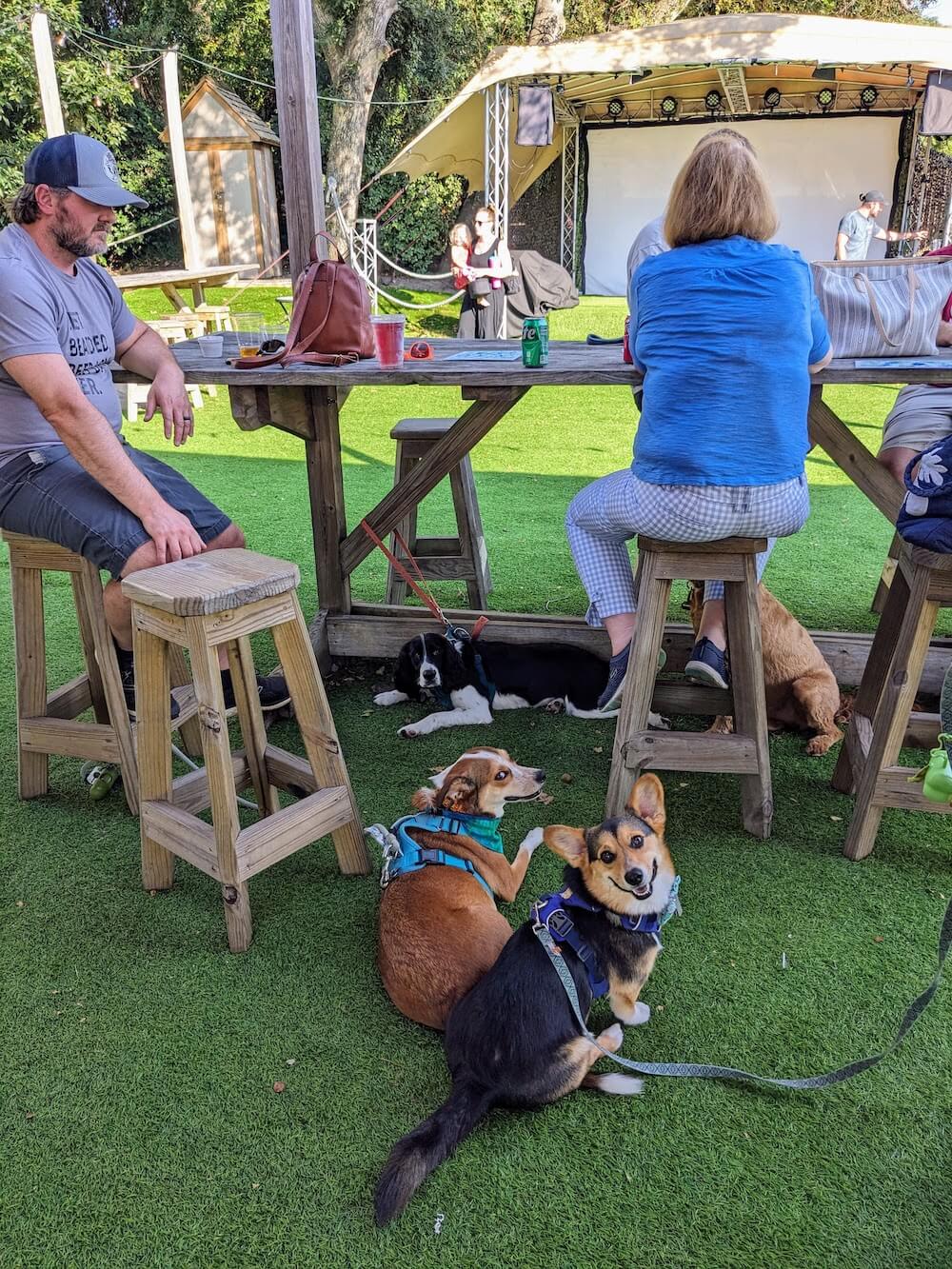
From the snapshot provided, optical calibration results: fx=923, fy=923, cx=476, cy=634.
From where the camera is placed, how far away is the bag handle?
3172mm

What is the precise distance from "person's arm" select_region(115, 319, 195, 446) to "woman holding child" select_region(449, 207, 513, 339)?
9100 millimetres

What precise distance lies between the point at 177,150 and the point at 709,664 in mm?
11803

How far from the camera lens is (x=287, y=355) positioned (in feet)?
11.6

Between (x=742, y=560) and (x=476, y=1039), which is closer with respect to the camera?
(x=476, y=1039)

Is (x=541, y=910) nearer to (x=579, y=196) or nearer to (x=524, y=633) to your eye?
(x=524, y=633)

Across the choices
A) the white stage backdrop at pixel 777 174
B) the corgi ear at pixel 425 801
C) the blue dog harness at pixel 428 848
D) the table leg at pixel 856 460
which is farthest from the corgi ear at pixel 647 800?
the white stage backdrop at pixel 777 174

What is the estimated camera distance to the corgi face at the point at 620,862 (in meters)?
2.09

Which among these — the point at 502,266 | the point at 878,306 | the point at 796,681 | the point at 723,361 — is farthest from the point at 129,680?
the point at 502,266

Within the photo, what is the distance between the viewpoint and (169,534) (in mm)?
2812

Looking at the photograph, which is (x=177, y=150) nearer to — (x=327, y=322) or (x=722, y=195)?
(x=327, y=322)

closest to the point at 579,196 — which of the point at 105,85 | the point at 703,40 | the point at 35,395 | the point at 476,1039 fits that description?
the point at 703,40

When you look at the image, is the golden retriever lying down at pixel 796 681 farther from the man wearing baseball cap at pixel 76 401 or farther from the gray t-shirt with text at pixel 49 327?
the gray t-shirt with text at pixel 49 327

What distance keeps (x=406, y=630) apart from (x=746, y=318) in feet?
7.02

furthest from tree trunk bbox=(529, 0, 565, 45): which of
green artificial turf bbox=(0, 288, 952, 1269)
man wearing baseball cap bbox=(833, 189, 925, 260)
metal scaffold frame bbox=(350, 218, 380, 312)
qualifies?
green artificial turf bbox=(0, 288, 952, 1269)
